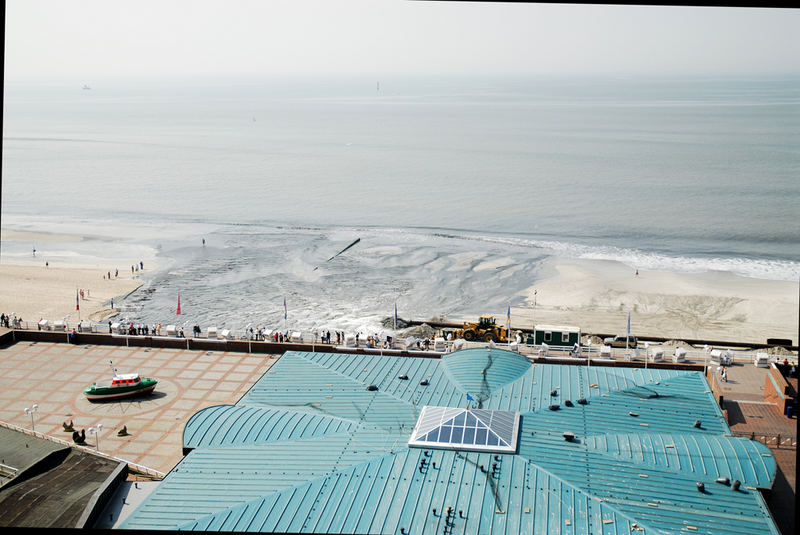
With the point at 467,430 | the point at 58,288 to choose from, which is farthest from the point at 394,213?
the point at 467,430

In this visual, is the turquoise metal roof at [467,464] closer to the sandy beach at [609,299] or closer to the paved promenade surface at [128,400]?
the paved promenade surface at [128,400]

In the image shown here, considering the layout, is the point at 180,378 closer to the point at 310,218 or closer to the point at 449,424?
the point at 449,424

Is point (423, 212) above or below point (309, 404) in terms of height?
above

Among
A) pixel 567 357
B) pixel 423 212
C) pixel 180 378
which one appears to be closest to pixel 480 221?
pixel 423 212

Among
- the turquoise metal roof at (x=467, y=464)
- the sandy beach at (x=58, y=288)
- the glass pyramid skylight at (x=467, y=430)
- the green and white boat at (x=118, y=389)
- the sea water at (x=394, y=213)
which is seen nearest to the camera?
the turquoise metal roof at (x=467, y=464)

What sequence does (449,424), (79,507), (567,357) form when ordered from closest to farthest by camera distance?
(79,507)
(449,424)
(567,357)

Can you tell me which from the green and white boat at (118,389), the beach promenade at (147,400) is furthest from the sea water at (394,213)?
the green and white boat at (118,389)
